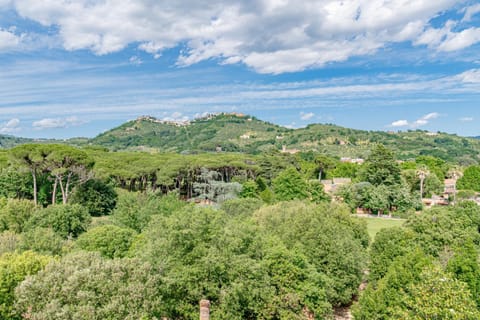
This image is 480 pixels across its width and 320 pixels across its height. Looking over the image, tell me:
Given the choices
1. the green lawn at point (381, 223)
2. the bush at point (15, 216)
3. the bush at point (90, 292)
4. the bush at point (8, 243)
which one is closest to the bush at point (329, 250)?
the bush at point (90, 292)

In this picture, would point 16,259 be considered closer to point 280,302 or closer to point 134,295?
point 134,295

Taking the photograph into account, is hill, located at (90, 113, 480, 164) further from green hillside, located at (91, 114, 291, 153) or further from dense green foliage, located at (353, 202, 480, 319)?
dense green foliage, located at (353, 202, 480, 319)

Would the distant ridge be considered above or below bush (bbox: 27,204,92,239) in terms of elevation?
above

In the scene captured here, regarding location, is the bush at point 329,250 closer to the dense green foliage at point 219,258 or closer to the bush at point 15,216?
the dense green foliage at point 219,258

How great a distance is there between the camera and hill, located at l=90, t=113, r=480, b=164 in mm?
131500

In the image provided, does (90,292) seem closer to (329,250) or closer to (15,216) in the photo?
(329,250)

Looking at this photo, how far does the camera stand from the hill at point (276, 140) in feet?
431

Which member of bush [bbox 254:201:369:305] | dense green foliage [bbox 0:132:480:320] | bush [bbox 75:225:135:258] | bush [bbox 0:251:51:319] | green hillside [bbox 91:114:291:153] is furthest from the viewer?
green hillside [bbox 91:114:291:153]

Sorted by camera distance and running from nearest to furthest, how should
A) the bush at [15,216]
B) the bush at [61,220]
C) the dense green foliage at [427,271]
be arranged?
the dense green foliage at [427,271]
the bush at [61,220]
the bush at [15,216]

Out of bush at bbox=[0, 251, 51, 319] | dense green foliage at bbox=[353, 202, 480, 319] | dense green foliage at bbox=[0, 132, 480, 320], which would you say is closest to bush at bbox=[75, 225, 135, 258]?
dense green foliage at bbox=[0, 132, 480, 320]

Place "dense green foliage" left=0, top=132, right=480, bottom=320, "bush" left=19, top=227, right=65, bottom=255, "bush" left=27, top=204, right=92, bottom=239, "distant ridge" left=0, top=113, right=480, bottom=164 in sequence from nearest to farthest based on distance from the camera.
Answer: "dense green foliage" left=0, top=132, right=480, bottom=320
"bush" left=19, top=227, right=65, bottom=255
"bush" left=27, top=204, right=92, bottom=239
"distant ridge" left=0, top=113, right=480, bottom=164

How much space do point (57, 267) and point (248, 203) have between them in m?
19.7

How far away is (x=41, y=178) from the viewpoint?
37.3 meters

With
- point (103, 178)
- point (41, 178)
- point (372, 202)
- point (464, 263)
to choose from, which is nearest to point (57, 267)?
point (464, 263)
